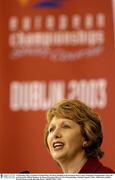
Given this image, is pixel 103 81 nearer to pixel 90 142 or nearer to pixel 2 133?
pixel 2 133

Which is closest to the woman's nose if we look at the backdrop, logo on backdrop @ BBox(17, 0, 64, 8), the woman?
the woman

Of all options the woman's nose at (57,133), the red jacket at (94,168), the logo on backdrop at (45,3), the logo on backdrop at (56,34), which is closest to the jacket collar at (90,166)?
the red jacket at (94,168)

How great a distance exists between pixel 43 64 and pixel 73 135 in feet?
3.17

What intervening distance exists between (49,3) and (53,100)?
0.50m

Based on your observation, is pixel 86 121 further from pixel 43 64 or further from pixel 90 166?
pixel 43 64

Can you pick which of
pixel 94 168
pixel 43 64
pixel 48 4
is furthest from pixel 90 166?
pixel 48 4

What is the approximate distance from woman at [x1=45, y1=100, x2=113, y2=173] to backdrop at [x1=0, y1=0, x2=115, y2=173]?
840 mm

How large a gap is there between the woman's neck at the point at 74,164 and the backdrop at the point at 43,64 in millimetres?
892

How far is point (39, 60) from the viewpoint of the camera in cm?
233

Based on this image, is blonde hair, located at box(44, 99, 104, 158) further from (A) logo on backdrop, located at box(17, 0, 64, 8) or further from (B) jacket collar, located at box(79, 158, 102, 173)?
(A) logo on backdrop, located at box(17, 0, 64, 8)

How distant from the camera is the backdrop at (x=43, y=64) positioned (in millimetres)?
2275

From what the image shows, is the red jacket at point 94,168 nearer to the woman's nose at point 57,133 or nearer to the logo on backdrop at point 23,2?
the woman's nose at point 57,133

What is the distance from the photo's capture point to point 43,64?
2328 mm

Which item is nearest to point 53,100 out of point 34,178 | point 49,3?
point 49,3
